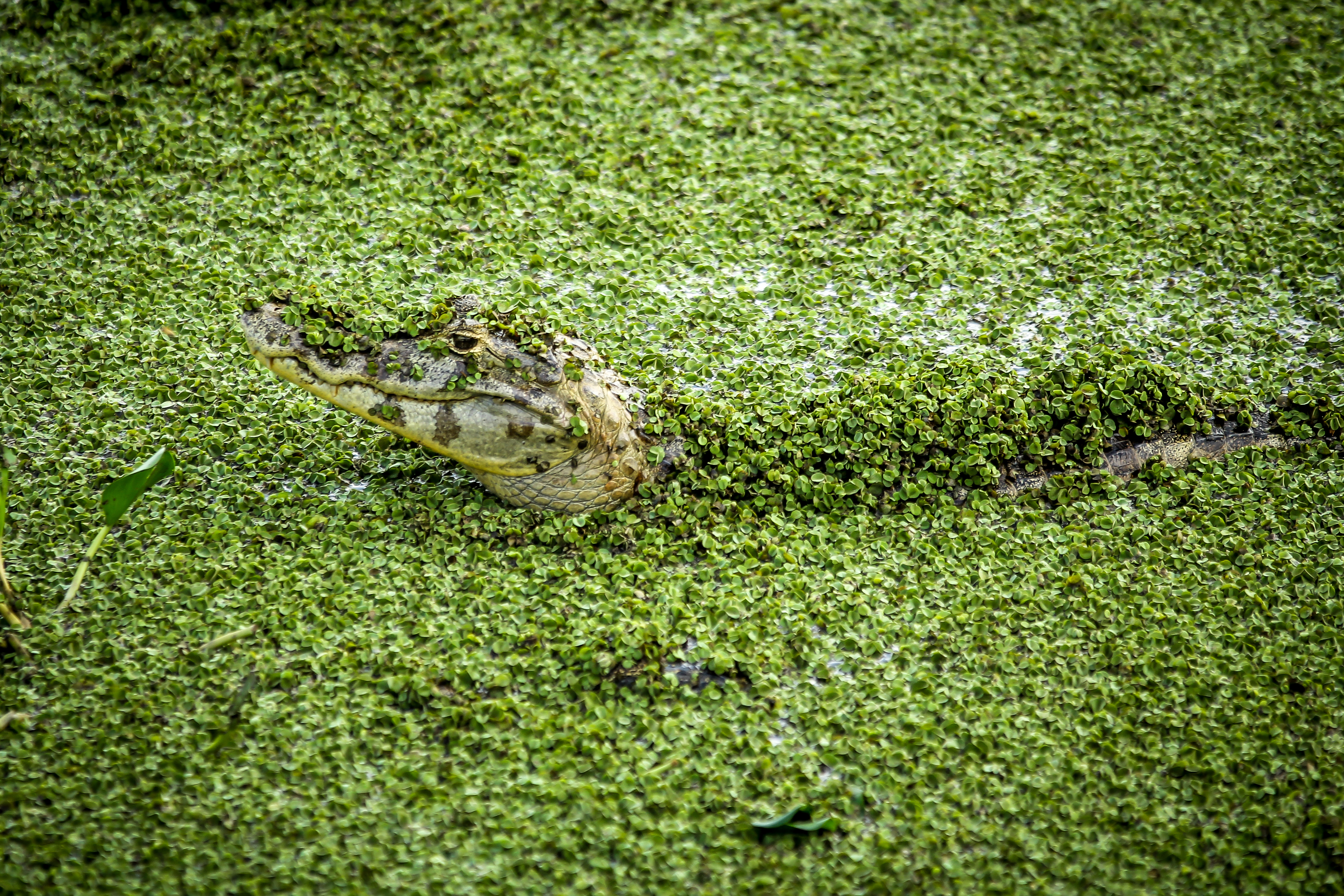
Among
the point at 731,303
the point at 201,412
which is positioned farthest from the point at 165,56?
the point at 731,303

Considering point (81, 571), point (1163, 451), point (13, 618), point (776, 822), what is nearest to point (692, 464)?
point (776, 822)

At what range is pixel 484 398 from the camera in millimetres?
3070

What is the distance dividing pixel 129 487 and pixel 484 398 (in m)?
1.01

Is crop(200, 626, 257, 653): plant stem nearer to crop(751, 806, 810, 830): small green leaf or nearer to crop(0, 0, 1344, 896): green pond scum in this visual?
crop(0, 0, 1344, 896): green pond scum

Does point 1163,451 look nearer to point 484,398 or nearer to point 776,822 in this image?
point 776,822

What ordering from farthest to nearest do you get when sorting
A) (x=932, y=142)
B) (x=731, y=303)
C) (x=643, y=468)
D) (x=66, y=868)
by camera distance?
(x=932, y=142) → (x=731, y=303) → (x=643, y=468) → (x=66, y=868)

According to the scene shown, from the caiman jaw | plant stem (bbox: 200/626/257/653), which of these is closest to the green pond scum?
plant stem (bbox: 200/626/257/653)

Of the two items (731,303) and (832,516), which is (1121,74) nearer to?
(731,303)

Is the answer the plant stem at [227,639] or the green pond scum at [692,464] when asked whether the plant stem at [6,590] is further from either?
the plant stem at [227,639]

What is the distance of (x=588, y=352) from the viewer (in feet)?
10.8

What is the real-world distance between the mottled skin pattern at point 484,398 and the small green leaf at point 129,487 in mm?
430

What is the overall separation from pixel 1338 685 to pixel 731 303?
7.73ft

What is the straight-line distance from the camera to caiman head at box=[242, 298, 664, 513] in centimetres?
304

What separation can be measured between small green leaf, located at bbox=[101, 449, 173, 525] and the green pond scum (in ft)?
0.72
